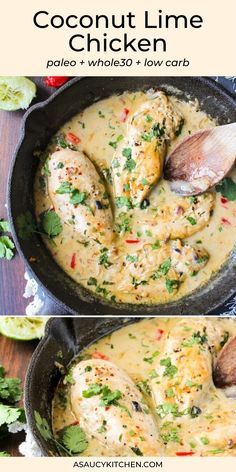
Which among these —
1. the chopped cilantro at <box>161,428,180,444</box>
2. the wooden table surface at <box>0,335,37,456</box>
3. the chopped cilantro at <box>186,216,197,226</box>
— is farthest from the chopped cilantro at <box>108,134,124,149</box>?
the chopped cilantro at <box>161,428,180,444</box>

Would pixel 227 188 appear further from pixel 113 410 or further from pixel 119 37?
pixel 113 410

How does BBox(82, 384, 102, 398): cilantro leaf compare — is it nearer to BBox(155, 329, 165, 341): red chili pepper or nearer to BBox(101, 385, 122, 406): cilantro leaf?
BBox(101, 385, 122, 406): cilantro leaf

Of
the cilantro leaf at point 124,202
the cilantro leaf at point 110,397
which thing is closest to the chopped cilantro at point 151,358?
the cilantro leaf at point 110,397

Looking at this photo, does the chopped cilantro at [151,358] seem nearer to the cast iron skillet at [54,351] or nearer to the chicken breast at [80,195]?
the cast iron skillet at [54,351]

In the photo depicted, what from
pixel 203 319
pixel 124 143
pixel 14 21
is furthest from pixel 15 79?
pixel 203 319

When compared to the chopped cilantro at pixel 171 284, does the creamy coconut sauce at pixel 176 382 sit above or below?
below

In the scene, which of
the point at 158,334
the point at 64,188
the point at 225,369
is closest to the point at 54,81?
the point at 64,188
